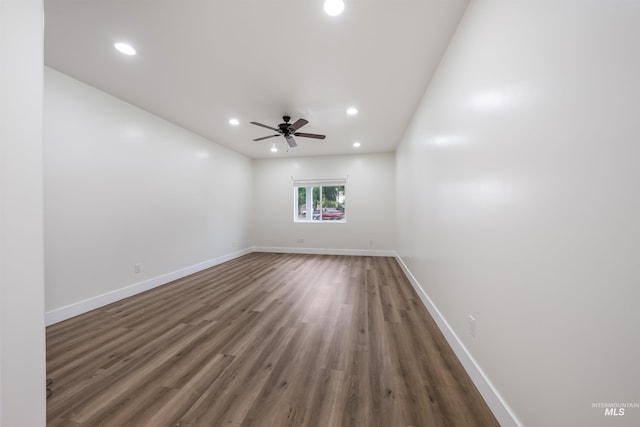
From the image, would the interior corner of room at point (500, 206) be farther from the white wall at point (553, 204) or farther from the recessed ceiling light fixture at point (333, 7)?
the recessed ceiling light fixture at point (333, 7)

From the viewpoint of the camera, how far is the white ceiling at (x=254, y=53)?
1.59 m

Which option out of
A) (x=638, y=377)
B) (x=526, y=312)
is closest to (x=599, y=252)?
(x=638, y=377)

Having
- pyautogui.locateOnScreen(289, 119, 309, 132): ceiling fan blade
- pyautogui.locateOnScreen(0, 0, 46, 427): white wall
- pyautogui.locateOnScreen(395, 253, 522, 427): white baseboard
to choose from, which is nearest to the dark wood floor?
pyautogui.locateOnScreen(395, 253, 522, 427): white baseboard

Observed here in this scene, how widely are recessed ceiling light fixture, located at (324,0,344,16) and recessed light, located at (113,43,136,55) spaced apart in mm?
1756

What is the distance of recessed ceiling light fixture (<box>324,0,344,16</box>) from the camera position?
4.90ft

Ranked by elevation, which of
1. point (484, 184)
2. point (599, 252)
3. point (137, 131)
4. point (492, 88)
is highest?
point (137, 131)

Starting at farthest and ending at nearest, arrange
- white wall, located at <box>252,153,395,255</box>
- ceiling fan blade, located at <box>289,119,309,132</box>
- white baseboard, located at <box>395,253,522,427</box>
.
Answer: white wall, located at <box>252,153,395,255</box> → ceiling fan blade, located at <box>289,119,309,132</box> → white baseboard, located at <box>395,253,522,427</box>

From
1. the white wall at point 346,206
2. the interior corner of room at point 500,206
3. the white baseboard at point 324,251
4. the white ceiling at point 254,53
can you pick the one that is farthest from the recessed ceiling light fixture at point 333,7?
the white baseboard at point 324,251

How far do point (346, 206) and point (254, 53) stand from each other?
4.14 meters

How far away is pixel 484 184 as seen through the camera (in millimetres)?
1334

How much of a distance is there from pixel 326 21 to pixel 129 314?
3457 millimetres

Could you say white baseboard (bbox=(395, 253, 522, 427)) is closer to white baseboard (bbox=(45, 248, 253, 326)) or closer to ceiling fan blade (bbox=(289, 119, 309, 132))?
ceiling fan blade (bbox=(289, 119, 309, 132))

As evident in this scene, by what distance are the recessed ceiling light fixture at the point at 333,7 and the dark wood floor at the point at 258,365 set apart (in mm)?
2566

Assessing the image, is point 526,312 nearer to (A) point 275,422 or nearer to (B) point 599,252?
(B) point 599,252
